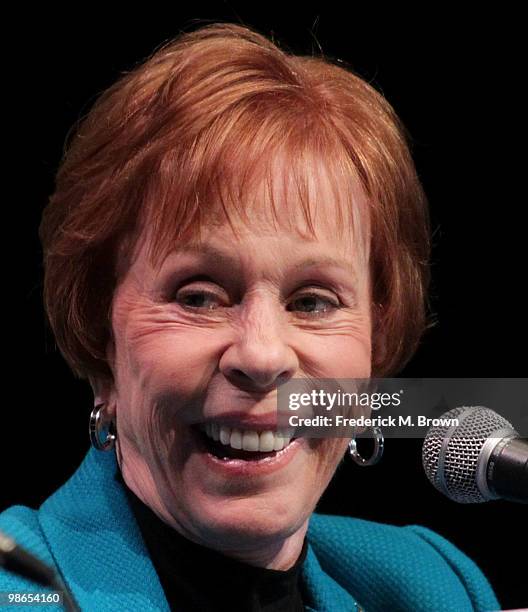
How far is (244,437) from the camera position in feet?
5.73

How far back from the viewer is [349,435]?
6.37 ft

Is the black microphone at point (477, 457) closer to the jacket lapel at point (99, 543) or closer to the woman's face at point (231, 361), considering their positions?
the woman's face at point (231, 361)

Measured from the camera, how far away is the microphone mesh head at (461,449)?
1.50 metres

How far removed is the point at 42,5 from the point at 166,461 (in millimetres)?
1039

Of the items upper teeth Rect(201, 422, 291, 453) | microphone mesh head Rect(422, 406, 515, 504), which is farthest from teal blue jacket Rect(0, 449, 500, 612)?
microphone mesh head Rect(422, 406, 515, 504)

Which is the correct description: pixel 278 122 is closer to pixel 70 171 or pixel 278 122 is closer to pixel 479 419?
pixel 70 171

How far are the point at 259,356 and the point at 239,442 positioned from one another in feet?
0.50

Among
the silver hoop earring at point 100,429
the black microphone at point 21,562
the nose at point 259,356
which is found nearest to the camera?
the black microphone at point 21,562

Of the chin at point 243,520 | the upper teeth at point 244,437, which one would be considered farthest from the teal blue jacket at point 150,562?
the upper teeth at point 244,437

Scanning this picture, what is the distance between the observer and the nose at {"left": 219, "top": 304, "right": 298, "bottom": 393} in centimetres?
168

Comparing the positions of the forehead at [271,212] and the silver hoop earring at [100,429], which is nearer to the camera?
the forehead at [271,212]

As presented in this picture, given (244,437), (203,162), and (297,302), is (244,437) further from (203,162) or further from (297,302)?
(203,162)

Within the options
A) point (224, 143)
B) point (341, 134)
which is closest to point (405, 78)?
point (341, 134)

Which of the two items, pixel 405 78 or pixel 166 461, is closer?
pixel 166 461
